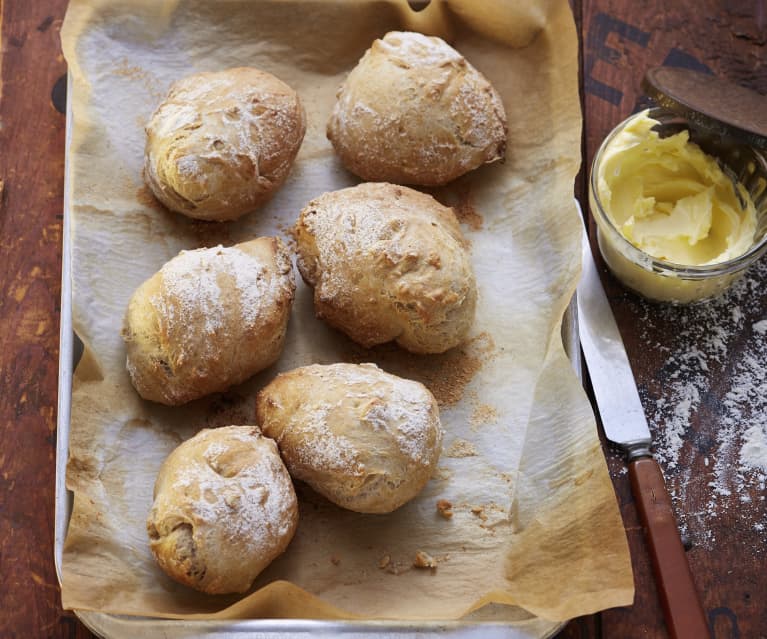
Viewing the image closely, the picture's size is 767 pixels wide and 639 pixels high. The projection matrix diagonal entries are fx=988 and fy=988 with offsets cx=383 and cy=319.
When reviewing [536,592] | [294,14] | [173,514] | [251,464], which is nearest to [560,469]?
[536,592]

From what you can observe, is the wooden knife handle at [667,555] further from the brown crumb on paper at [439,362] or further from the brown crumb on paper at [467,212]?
the brown crumb on paper at [467,212]

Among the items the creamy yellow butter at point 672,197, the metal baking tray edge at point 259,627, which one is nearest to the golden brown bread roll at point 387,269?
the creamy yellow butter at point 672,197

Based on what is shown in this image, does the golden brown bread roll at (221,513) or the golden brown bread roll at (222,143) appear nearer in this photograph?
the golden brown bread roll at (221,513)

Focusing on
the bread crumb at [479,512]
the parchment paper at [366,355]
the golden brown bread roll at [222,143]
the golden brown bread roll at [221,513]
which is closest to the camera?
the golden brown bread roll at [221,513]

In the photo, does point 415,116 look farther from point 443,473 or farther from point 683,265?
point 443,473

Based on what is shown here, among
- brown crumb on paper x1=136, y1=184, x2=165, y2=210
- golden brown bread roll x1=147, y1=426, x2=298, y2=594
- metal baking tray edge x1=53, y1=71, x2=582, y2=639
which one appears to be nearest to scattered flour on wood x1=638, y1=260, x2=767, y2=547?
metal baking tray edge x1=53, y1=71, x2=582, y2=639

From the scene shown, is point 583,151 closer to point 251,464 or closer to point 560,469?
point 560,469

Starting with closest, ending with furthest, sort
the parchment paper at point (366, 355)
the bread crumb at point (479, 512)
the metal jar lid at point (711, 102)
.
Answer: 1. the parchment paper at point (366, 355)
2. the bread crumb at point (479, 512)
3. the metal jar lid at point (711, 102)
